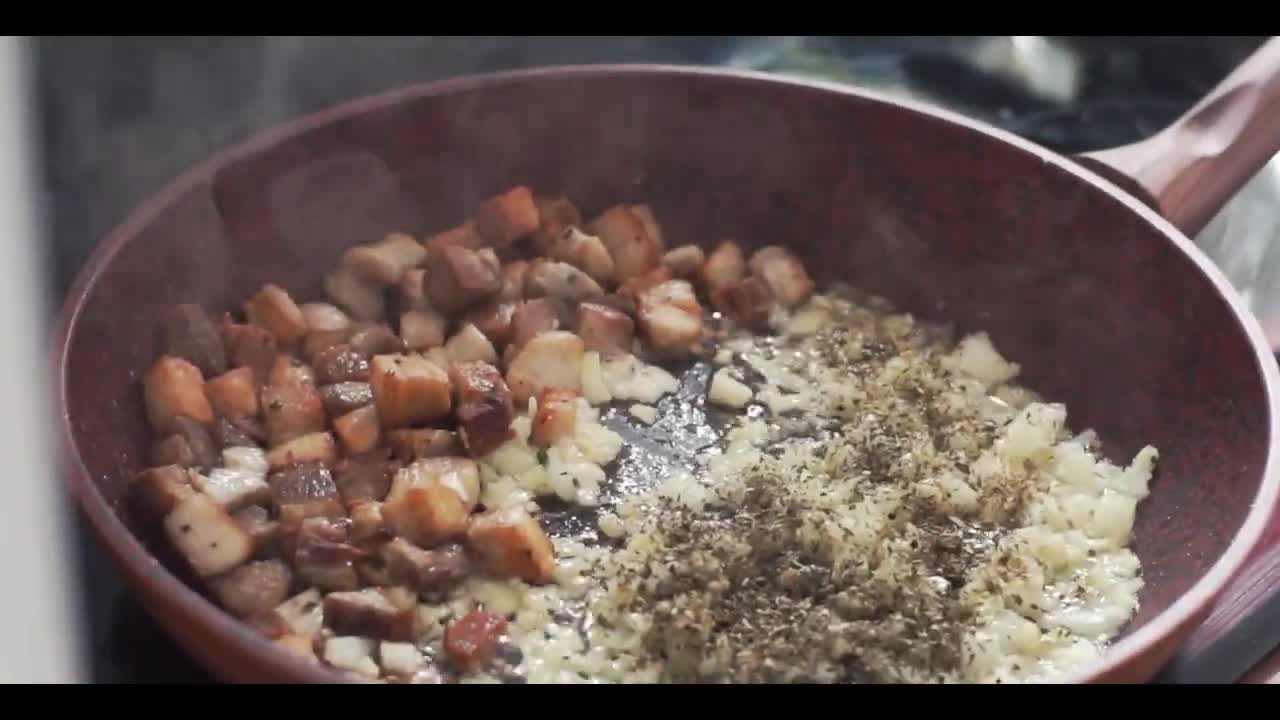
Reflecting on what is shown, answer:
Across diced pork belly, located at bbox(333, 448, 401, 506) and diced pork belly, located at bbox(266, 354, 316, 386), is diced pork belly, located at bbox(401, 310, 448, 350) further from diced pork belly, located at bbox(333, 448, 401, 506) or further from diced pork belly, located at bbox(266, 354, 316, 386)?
diced pork belly, located at bbox(333, 448, 401, 506)

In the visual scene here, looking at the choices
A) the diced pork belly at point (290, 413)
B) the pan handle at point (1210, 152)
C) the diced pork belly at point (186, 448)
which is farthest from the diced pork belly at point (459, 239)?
the pan handle at point (1210, 152)

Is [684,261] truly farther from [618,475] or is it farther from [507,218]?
[618,475]

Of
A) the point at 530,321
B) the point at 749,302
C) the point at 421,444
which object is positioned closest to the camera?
the point at 421,444

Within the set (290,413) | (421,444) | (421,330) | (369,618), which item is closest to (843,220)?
(421,330)

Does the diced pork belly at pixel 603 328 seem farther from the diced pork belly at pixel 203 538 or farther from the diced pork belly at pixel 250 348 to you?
the diced pork belly at pixel 203 538

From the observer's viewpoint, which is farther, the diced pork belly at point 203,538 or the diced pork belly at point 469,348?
the diced pork belly at point 469,348
